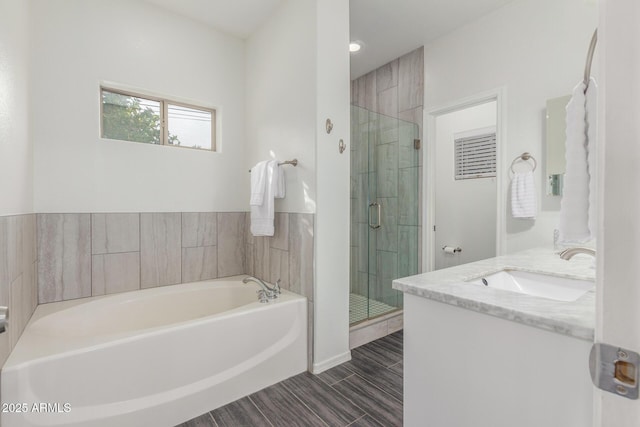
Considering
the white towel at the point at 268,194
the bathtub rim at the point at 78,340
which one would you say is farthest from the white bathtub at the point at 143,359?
the white towel at the point at 268,194

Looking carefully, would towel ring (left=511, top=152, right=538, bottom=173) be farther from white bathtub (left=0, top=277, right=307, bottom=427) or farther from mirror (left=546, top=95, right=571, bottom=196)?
white bathtub (left=0, top=277, right=307, bottom=427)

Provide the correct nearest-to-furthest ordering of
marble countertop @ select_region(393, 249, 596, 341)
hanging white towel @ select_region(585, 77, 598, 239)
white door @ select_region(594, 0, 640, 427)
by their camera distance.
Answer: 1. white door @ select_region(594, 0, 640, 427)
2. hanging white towel @ select_region(585, 77, 598, 239)
3. marble countertop @ select_region(393, 249, 596, 341)

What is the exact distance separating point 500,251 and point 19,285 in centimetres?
318

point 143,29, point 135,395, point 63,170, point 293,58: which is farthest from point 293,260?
point 143,29

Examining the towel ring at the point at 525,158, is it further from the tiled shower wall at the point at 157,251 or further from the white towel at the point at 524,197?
the tiled shower wall at the point at 157,251

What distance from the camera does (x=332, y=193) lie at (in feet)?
7.30

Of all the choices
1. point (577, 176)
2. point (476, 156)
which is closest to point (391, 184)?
point (476, 156)

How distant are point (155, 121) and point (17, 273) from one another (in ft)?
4.85

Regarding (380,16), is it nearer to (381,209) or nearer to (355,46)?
(355,46)

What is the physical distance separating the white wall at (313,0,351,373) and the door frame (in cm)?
110

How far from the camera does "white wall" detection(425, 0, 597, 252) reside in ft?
6.81

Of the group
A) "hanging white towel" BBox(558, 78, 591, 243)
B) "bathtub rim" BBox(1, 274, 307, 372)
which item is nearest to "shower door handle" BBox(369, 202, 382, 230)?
"bathtub rim" BBox(1, 274, 307, 372)

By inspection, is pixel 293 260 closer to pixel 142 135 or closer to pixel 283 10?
pixel 142 135

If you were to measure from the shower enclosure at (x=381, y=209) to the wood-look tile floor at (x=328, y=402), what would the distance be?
604 millimetres
